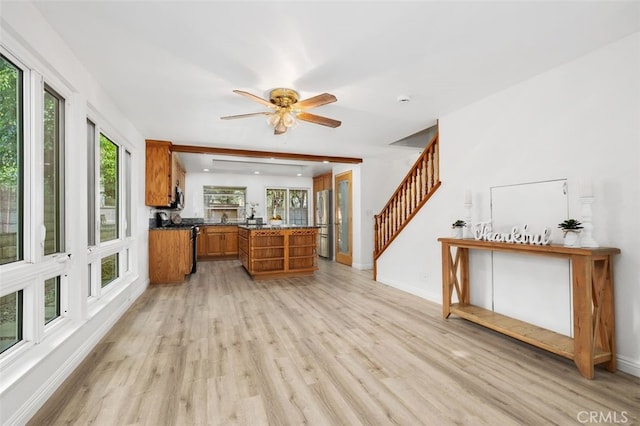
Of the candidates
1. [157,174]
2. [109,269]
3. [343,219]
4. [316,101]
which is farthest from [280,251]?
[316,101]

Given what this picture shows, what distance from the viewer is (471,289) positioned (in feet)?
11.7

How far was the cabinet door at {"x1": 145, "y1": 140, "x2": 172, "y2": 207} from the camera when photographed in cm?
507

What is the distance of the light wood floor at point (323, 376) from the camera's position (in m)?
1.79

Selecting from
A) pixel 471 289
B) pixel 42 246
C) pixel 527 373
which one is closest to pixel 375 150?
pixel 471 289

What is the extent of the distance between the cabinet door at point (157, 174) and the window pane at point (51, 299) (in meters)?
2.91

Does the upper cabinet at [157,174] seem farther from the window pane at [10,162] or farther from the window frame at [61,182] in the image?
the window pane at [10,162]

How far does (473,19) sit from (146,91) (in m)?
3.02

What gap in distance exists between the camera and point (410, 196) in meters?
4.75

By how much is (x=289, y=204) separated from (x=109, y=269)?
20.2 feet

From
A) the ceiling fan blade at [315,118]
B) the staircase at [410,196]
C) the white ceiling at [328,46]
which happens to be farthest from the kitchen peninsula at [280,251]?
the ceiling fan blade at [315,118]

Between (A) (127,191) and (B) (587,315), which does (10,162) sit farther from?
(B) (587,315)

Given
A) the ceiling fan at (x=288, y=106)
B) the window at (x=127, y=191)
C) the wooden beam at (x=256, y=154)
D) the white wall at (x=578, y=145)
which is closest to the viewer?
the white wall at (x=578, y=145)

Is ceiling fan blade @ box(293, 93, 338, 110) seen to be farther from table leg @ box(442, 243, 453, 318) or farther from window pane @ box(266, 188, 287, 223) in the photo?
window pane @ box(266, 188, 287, 223)

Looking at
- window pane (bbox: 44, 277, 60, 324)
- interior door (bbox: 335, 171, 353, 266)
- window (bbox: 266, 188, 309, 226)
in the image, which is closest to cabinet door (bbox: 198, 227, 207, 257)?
window (bbox: 266, 188, 309, 226)
